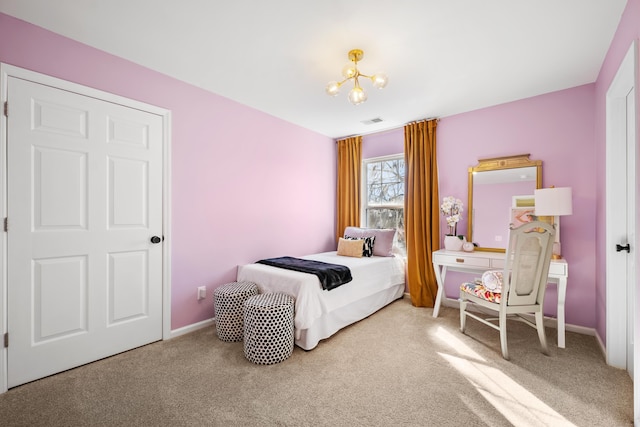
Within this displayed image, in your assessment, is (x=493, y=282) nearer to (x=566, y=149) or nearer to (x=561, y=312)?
(x=561, y=312)

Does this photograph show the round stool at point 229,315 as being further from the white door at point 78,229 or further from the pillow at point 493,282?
the pillow at point 493,282

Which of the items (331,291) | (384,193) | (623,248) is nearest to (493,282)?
(623,248)

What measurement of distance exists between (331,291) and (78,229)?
214cm

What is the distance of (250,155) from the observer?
11.1ft

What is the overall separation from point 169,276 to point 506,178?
3.75 m

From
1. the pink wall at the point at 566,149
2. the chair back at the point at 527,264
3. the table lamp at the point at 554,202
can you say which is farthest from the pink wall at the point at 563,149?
the chair back at the point at 527,264

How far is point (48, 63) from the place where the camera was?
2.03m

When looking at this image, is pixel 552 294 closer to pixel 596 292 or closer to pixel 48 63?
pixel 596 292

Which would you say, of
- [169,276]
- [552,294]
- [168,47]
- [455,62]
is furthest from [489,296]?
[168,47]

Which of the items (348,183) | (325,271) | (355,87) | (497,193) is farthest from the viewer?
(348,183)

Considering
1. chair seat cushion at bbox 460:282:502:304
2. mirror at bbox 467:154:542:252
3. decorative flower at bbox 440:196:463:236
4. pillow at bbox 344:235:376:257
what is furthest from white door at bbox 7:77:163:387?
mirror at bbox 467:154:542:252

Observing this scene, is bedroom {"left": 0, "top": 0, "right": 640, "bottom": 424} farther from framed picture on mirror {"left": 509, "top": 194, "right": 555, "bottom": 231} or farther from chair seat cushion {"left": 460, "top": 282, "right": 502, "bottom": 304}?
chair seat cushion {"left": 460, "top": 282, "right": 502, "bottom": 304}

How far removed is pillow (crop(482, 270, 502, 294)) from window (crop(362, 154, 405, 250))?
5.32 ft

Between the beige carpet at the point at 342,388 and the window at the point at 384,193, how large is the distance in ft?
6.72
